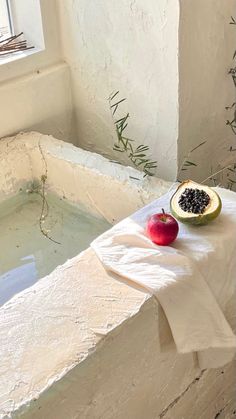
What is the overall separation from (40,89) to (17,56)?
0.11 meters

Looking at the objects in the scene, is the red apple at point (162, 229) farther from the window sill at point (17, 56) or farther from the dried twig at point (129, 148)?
the window sill at point (17, 56)

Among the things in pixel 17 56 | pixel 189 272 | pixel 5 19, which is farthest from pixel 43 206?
pixel 189 272

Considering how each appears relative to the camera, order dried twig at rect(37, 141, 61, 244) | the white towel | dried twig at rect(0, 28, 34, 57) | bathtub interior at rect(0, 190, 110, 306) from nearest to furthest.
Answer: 1. the white towel
2. bathtub interior at rect(0, 190, 110, 306)
3. dried twig at rect(37, 141, 61, 244)
4. dried twig at rect(0, 28, 34, 57)

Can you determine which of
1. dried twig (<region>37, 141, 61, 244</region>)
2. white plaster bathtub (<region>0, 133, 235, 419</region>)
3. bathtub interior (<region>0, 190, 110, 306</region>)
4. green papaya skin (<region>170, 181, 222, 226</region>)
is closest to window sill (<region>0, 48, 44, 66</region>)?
dried twig (<region>37, 141, 61, 244</region>)

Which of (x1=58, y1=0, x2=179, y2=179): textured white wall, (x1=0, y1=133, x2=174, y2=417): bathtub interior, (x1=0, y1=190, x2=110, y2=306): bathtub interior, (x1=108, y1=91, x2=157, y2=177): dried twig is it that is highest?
(x1=58, y1=0, x2=179, y2=179): textured white wall

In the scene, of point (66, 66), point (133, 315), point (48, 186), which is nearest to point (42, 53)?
point (66, 66)

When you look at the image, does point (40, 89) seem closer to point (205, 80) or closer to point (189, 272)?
point (205, 80)

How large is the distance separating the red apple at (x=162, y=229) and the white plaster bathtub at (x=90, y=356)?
115 millimetres

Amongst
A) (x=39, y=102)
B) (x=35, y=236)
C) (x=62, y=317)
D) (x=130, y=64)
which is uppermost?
(x=130, y=64)

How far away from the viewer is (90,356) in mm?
1075

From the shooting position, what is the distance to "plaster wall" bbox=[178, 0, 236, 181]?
1518 mm

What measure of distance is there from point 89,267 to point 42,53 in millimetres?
758

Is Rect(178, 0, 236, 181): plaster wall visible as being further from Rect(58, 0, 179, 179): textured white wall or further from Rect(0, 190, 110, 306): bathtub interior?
Rect(0, 190, 110, 306): bathtub interior

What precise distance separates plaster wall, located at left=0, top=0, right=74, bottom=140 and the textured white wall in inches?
1.3
